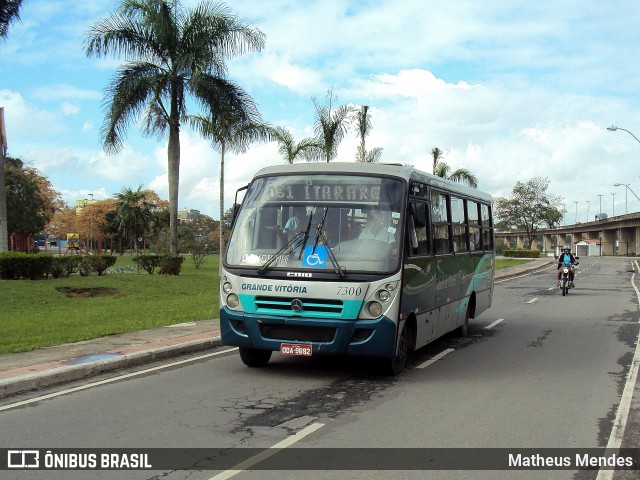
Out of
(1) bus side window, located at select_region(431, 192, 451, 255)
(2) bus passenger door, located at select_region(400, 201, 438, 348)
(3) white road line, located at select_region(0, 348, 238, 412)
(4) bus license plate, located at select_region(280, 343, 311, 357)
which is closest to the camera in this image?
(3) white road line, located at select_region(0, 348, 238, 412)

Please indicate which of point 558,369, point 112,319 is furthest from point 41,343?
point 558,369

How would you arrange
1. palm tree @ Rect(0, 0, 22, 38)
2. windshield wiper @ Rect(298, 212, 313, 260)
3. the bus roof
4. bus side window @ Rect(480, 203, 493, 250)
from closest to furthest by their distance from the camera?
windshield wiper @ Rect(298, 212, 313, 260), the bus roof, bus side window @ Rect(480, 203, 493, 250), palm tree @ Rect(0, 0, 22, 38)

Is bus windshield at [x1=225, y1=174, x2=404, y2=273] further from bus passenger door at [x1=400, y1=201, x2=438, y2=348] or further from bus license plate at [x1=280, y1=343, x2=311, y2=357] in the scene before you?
bus license plate at [x1=280, y1=343, x2=311, y2=357]

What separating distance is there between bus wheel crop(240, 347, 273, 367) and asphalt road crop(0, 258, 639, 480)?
0.21 metres

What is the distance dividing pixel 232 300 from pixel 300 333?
1054mm

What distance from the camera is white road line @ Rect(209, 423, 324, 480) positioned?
5121 mm

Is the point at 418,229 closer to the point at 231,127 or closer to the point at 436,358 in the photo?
the point at 436,358

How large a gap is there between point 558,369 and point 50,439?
7111mm

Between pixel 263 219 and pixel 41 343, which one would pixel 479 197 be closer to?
pixel 263 219

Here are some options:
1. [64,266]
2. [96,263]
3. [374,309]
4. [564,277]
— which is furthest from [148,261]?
[374,309]

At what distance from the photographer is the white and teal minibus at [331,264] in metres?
8.18

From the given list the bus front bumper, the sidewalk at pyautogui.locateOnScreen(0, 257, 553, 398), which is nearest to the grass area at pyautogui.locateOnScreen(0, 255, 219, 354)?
the sidewalk at pyautogui.locateOnScreen(0, 257, 553, 398)

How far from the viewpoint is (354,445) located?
586 centimetres

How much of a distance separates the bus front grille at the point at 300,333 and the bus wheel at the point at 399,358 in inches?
40.2
